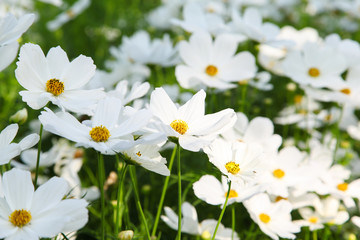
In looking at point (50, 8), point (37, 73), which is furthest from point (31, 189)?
point (50, 8)

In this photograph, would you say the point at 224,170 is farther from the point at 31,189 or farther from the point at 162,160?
the point at 31,189

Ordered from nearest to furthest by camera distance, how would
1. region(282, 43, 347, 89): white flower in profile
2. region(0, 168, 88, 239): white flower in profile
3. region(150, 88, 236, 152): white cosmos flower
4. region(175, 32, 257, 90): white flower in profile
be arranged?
region(0, 168, 88, 239): white flower in profile, region(150, 88, 236, 152): white cosmos flower, region(175, 32, 257, 90): white flower in profile, region(282, 43, 347, 89): white flower in profile

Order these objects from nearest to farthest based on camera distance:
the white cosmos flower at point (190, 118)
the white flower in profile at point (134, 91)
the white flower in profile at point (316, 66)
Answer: the white cosmos flower at point (190, 118), the white flower in profile at point (134, 91), the white flower in profile at point (316, 66)

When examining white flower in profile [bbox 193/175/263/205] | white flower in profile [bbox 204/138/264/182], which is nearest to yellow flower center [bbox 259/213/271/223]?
white flower in profile [bbox 193/175/263/205]

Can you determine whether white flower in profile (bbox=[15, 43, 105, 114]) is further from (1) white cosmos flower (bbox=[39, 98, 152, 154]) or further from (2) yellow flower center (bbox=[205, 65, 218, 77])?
(2) yellow flower center (bbox=[205, 65, 218, 77])

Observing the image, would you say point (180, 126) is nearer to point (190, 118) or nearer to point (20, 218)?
point (190, 118)

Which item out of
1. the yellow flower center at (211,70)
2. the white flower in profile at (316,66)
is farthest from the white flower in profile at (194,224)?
the white flower in profile at (316,66)

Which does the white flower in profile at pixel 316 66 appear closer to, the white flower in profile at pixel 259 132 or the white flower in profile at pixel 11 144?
the white flower in profile at pixel 259 132
